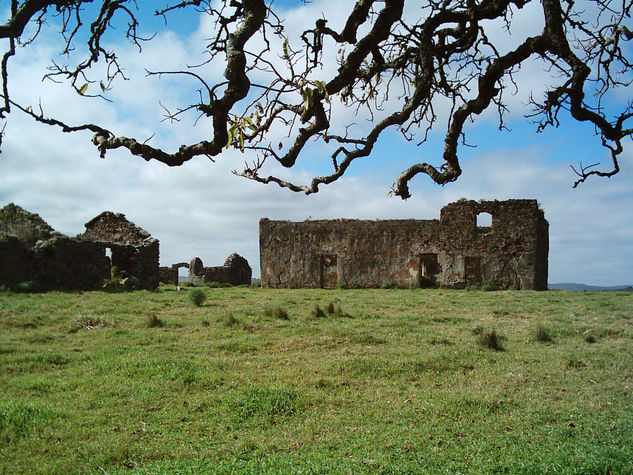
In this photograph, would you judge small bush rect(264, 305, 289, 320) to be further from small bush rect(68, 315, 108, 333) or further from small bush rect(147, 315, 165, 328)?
small bush rect(68, 315, 108, 333)

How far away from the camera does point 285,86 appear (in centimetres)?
357

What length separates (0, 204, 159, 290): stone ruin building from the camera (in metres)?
18.8

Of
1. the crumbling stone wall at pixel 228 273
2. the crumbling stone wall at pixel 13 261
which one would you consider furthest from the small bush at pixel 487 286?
the crumbling stone wall at pixel 13 261

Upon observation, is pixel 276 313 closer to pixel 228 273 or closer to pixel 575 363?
pixel 575 363

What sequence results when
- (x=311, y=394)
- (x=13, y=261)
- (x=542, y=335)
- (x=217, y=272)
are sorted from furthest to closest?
(x=217, y=272)
(x=13, y=261)
(x=542, y=335)
(x=311, y=394)

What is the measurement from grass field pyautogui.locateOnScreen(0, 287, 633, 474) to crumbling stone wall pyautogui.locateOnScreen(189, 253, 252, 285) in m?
19.1

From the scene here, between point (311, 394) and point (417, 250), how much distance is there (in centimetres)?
1844

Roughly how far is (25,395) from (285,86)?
19.8ft

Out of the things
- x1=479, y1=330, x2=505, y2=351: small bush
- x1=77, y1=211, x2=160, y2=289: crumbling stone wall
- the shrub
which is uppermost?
x1=77, y1=211, x2=160, y2=289: crumbling stone wall

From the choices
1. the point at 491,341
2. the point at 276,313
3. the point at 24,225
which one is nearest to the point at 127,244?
the point at 24,225

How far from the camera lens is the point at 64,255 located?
20.0 m

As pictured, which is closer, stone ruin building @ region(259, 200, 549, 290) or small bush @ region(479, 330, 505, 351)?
small bush @ region(479, 330, 505, 351)

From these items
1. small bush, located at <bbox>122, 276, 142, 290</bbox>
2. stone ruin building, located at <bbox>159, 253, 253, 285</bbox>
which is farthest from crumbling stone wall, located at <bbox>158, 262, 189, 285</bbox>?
small bush, located at <bbox>122, 276, 142, 290</bbox>

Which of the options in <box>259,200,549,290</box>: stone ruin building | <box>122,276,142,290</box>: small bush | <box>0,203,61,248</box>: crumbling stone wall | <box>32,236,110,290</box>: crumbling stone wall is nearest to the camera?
<box>32,236,110,290</box>: crumbling stone wall
